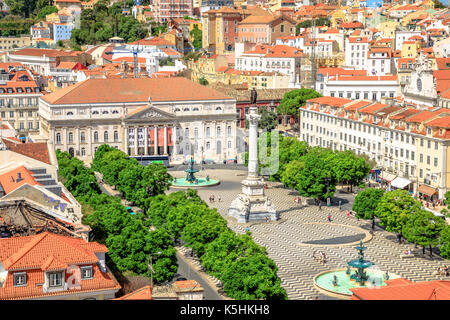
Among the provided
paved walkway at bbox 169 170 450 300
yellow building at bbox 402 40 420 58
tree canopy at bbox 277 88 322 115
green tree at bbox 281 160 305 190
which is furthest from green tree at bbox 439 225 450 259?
yellow building at bbox 402 40 420 58

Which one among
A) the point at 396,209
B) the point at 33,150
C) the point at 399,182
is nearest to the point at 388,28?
the point at 399,182

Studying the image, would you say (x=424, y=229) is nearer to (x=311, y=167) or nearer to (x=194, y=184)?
(x=311, y=167)

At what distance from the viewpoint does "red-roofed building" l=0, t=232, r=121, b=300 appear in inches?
1277

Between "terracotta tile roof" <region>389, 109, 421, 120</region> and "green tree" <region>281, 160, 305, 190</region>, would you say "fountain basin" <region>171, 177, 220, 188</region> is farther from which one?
"terracotta tile roof" <region>389, 109, 421, 120</region>

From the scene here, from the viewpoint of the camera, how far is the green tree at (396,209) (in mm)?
69356

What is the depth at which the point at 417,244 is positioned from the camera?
69000mm

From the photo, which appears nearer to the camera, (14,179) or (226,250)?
(14,179)

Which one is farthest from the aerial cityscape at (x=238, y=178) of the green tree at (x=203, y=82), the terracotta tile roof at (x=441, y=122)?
the green tree at (x=203, y=82)

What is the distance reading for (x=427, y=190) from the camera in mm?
93188

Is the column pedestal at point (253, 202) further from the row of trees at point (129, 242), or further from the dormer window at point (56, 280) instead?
the dormer window at point (56, 280)

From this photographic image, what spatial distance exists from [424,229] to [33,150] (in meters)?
35.2

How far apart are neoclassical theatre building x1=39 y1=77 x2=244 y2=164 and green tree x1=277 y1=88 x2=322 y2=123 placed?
45.5 feet

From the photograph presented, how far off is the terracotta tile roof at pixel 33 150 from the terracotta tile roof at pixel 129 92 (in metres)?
49.9
